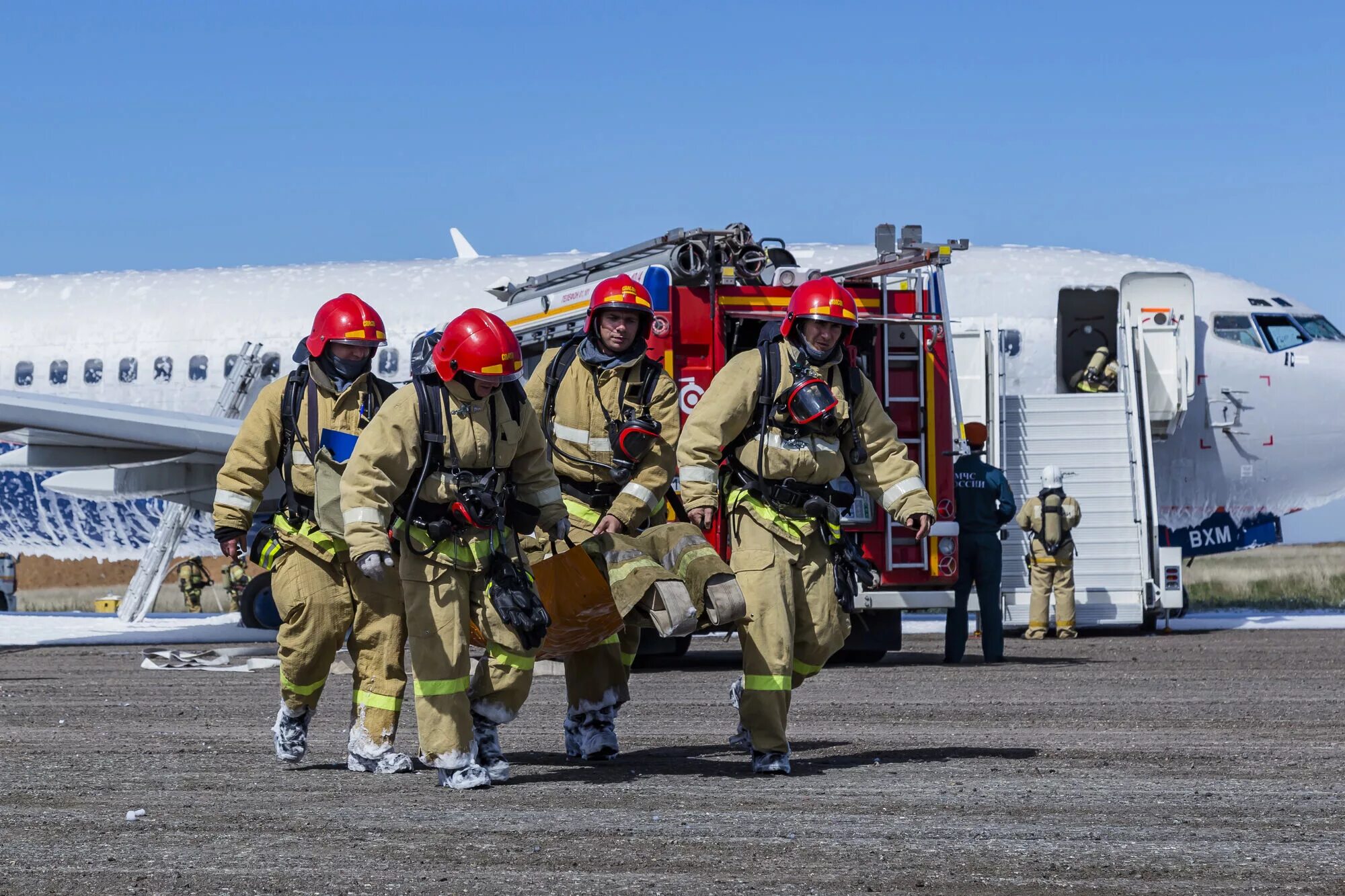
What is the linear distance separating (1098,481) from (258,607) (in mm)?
8995

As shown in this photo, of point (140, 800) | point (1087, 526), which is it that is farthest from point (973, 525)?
point (140, 800)

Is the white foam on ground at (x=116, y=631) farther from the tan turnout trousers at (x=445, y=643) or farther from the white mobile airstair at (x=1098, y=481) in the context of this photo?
the tan turnout trousers at (x=445, y=643)

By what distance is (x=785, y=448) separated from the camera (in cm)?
784

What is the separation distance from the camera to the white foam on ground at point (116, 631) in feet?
64.0

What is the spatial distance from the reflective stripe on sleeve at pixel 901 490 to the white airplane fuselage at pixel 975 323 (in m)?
10.7

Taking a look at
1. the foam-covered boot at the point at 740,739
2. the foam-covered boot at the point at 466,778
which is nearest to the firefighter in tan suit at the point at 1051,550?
the foam-covered boot at the point at 740,739

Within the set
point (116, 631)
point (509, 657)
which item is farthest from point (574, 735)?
point (116, 631)

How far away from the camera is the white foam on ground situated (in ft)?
64.0

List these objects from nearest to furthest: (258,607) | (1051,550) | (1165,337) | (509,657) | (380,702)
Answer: (509,657), (380,702), (1051,550), (258,607), (1165,337)

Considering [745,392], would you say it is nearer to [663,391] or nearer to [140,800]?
[663,391]

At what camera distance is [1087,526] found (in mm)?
18344

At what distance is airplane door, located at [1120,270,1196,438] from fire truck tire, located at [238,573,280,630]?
9692mm

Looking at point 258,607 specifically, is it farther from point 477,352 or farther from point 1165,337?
point 477,352

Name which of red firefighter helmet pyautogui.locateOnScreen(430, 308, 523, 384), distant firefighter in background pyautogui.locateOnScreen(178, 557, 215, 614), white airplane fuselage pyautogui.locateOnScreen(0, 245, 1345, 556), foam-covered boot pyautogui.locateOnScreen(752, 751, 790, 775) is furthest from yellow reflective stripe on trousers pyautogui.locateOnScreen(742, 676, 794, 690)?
distant firefighter in background pyautogui.locateOnScreen(178, 557, 215, 614)
